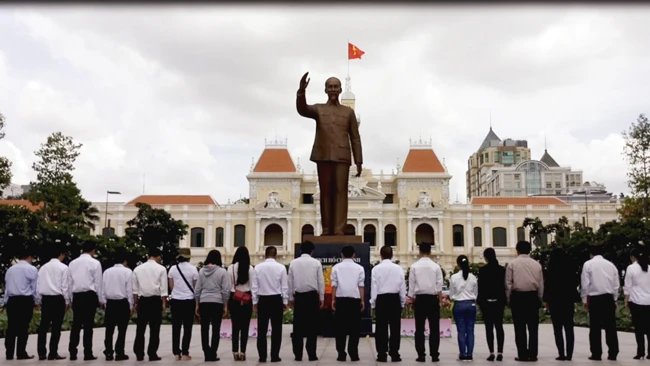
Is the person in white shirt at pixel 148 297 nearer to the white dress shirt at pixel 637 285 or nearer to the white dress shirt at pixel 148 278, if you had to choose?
the white dress shirt at pixel 148 278

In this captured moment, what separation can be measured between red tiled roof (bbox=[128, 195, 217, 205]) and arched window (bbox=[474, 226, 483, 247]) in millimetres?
23976

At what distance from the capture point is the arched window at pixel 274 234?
196ft

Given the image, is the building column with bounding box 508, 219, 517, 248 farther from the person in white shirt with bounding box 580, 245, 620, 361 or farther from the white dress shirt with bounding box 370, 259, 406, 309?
the white dress shirt with bounding box 370, 259, 406, 309

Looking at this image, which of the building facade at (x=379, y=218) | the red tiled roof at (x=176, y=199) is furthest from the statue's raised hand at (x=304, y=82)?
the red tiled roof at (x=176, y=199)

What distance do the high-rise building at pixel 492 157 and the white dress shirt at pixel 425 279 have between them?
102305 mm

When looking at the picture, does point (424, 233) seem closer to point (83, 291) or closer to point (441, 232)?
point (441, 232)

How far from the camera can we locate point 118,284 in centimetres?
827

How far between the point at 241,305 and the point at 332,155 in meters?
3.09

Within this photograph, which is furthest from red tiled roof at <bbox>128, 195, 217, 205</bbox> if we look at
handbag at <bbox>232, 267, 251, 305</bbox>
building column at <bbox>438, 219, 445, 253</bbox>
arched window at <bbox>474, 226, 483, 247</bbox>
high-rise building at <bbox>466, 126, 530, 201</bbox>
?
high-rise building at <bbox>466, 126, 530, 201</bbox>

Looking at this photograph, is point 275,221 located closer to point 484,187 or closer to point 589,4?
point 589,4

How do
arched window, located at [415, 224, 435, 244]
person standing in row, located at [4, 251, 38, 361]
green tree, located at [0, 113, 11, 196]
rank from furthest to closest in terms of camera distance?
arched window, located at [415, 224, 435, 244]
green tree, located at [0, 113, 11, 196]
person standing in row, located at [4, 251, 38, 361]

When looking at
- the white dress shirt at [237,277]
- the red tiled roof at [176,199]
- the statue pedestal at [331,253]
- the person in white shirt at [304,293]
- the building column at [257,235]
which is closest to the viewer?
the person in white shirt at [304,293]

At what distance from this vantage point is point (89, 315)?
8180 millimetres

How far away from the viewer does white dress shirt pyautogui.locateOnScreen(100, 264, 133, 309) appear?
8250 millimetres
